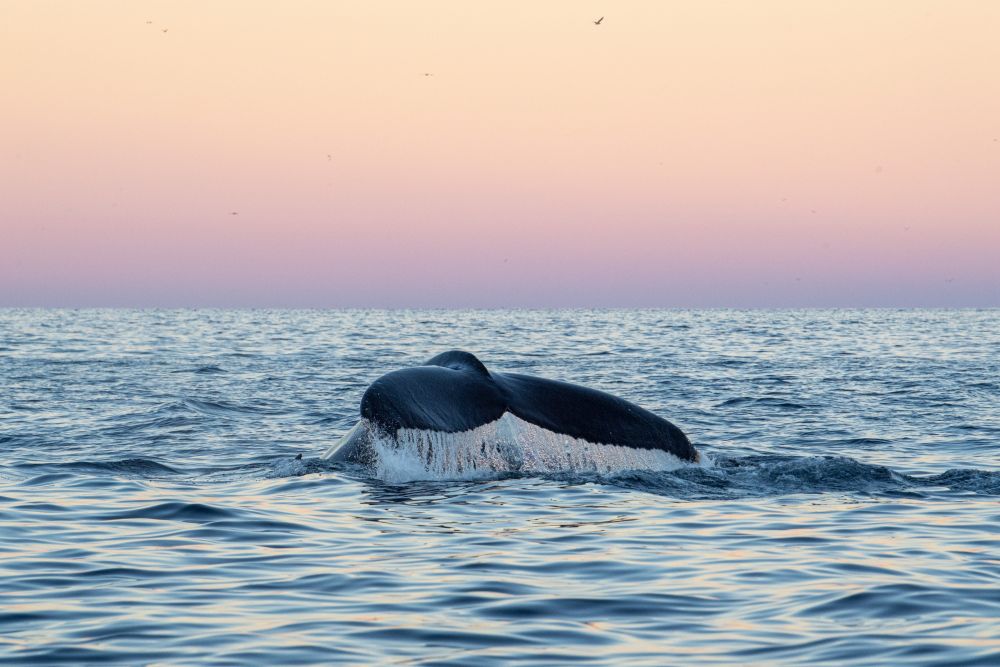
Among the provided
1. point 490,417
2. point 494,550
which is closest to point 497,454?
point 490,417

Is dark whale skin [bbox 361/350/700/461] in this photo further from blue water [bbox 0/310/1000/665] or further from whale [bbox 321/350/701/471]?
blue water [bbox 0/310/1000/665]

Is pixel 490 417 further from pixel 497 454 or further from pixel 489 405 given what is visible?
pixel 497 454

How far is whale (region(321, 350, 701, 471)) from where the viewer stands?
810 cm

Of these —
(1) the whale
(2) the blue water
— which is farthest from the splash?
(2) the blue water

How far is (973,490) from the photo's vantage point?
35.7 ft

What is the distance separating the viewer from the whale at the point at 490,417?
26.6 feet

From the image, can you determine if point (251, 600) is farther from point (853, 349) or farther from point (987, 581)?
point (853, 349)

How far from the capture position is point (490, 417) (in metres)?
8.40

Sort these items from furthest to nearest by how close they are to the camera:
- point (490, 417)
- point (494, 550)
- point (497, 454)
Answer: point (497, 454)
point (490, 417)
point (494, 550)

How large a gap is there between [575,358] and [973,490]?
2220 cm

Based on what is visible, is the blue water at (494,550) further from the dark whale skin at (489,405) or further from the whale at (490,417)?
the dark whale skin at (489,405)

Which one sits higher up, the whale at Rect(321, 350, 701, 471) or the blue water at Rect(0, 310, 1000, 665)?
the whale at Rect(321, 350, 701, 471)

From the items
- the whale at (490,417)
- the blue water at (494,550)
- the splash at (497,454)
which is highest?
the whale at (490,417)

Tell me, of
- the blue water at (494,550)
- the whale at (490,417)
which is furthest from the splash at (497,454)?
the blue water at (494,550)
